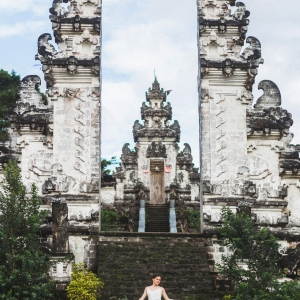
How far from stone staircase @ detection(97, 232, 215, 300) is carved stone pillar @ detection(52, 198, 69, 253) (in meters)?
0.99

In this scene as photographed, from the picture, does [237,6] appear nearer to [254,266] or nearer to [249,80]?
[249,80]

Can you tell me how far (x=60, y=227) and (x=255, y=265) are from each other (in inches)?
167

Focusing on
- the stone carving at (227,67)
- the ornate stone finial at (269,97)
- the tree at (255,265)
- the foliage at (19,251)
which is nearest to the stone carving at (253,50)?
the stone carving at (227,67)

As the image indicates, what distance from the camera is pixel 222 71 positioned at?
13.7 m

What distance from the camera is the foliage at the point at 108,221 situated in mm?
19672

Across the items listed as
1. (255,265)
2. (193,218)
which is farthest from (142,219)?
(255,265)

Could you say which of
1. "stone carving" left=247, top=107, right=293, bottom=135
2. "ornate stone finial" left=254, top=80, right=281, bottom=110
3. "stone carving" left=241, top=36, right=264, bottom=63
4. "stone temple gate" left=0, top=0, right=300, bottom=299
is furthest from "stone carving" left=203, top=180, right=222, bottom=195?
"stone carving" left=241, top=36, right=264, bottom=63

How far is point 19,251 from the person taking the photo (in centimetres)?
954

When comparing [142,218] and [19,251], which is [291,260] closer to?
[19,251]

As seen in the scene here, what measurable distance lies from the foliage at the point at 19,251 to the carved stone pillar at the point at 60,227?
627mm

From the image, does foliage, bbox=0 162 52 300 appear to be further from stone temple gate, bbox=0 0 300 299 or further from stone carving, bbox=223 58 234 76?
stone carving, bbox=223 58 234 76

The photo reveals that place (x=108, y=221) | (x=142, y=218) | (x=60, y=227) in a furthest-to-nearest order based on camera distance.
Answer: (x=142, y=218) → (x=108, y=221) → (x=60, y=227)

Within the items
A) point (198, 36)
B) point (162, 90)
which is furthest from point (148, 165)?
point (198, 36)

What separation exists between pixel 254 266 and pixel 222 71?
5.73 metres
